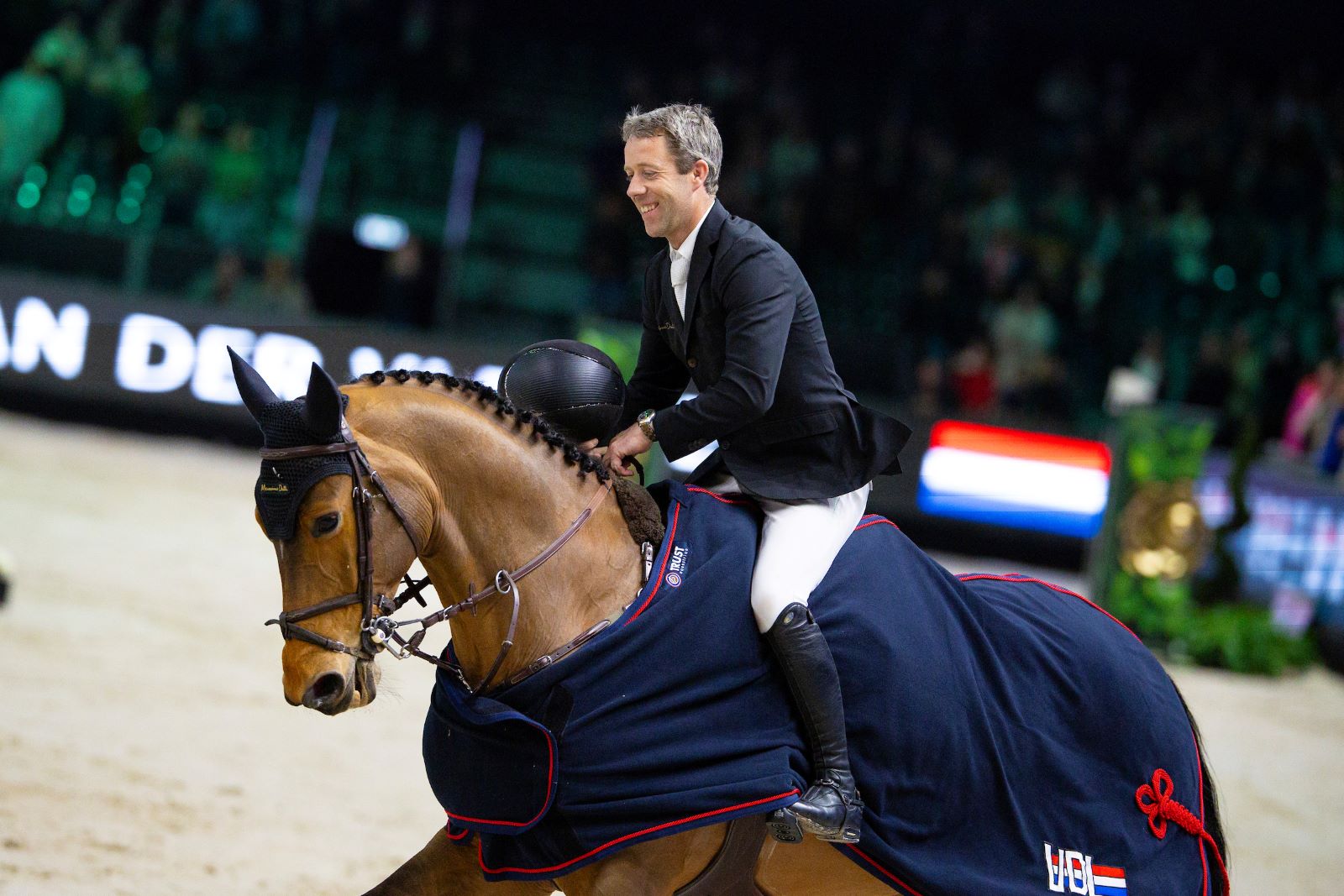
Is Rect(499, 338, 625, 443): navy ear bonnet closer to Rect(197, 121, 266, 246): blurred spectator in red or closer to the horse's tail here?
the horse's tail

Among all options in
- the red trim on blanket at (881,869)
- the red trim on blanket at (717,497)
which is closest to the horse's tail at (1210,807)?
the red trim on blanket at (881,869)

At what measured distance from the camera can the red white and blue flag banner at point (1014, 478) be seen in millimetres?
10195

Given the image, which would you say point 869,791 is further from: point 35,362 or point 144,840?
point 35,362

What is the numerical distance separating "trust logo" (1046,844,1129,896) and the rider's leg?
599mm

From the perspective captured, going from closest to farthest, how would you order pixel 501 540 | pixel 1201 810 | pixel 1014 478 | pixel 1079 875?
pixel 501 540
pixel 1079 875
pixel 1201 810
pixel 1014 478

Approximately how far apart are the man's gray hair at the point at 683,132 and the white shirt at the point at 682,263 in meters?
0.10

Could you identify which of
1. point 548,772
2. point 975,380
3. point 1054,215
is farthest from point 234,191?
point 548,772

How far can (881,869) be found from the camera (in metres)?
2.82

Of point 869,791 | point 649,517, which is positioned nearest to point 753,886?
point 869,791

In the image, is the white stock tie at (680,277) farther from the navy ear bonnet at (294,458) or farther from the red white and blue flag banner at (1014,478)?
the red white and blue flag banner at (1014,478)

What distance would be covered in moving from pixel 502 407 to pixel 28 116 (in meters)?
10.0

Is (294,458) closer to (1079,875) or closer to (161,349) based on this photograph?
(1079,875)

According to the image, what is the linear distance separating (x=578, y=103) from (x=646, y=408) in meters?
12.0

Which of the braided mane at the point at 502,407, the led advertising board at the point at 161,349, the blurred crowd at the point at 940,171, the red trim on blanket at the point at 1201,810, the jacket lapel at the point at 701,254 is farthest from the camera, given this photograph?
the blurred crowd at the point at 940,171
